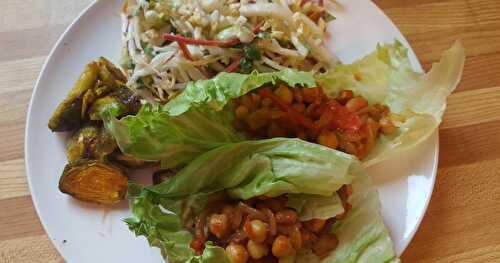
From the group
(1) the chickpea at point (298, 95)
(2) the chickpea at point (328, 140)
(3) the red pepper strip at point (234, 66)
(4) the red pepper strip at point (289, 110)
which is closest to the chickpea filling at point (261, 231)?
(2) the chickpea at point (328, 140)

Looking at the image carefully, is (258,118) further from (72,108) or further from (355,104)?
(72,108)

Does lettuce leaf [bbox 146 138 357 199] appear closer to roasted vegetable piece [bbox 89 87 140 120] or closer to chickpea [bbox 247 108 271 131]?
chickpea [bbox 247 108 271 131]

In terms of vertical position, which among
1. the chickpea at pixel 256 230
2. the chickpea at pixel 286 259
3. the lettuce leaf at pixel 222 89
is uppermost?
the lettuce leaf at pixel 222 89

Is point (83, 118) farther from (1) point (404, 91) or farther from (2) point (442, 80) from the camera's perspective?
(2) point (442, 80)

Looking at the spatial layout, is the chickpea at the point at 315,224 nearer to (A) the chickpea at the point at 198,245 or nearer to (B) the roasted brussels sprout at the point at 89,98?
A: (A) the chickpea at the point at 198,245

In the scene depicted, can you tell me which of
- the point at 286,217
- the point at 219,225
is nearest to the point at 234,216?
the point at 219,225

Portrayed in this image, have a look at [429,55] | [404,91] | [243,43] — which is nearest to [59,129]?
[243,43]
